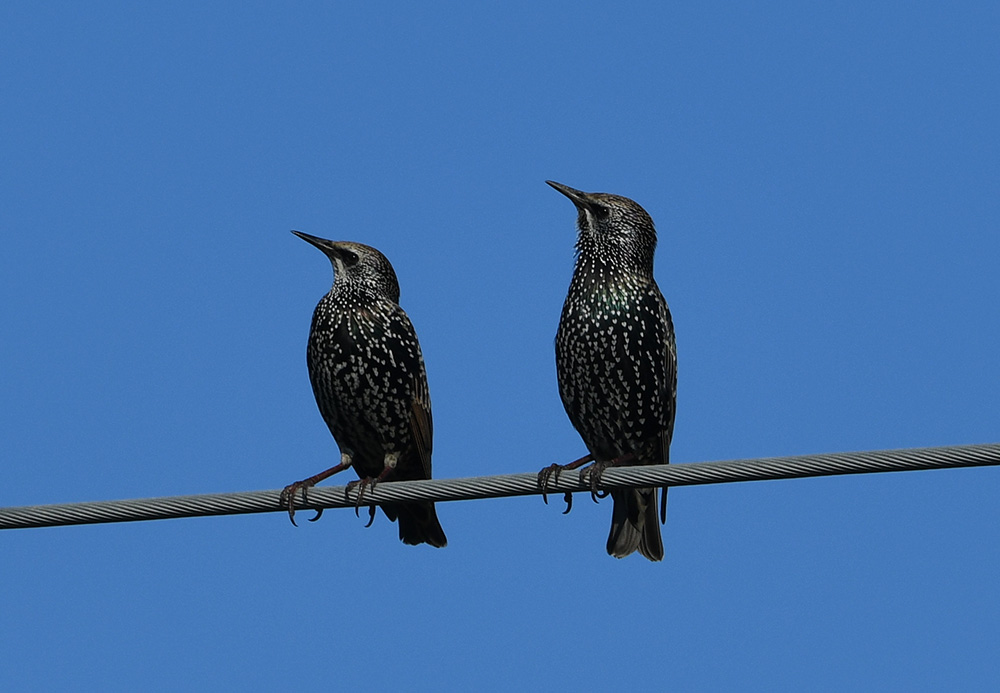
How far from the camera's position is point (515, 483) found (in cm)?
623

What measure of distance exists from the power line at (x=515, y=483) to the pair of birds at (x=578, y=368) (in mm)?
1387

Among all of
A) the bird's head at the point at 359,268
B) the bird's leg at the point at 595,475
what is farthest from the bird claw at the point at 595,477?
the bird's head at the point at 359,268

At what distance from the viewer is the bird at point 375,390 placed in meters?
8.36

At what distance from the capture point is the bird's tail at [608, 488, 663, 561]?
27.3ft

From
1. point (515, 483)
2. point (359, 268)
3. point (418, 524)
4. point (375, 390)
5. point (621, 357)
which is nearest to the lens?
point (515, 483)

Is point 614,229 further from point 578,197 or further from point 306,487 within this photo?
point 306,487

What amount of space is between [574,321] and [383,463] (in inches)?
53.9

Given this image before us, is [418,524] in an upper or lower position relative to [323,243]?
lower

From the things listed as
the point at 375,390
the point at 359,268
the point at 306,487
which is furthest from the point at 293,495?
the point at 359,268

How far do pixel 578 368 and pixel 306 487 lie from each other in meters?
1.56

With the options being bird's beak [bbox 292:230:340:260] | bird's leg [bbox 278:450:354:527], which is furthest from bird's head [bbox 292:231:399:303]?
bird's leg [bbox 278:450:354:527]

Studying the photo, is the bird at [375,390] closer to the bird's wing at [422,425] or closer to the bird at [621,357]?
the bird's wing at [422,425]

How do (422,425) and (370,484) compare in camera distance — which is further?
(422,425)

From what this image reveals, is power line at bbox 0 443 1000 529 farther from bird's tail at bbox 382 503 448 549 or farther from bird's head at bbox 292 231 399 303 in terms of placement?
bird's head at bbox 292 231 399 303
